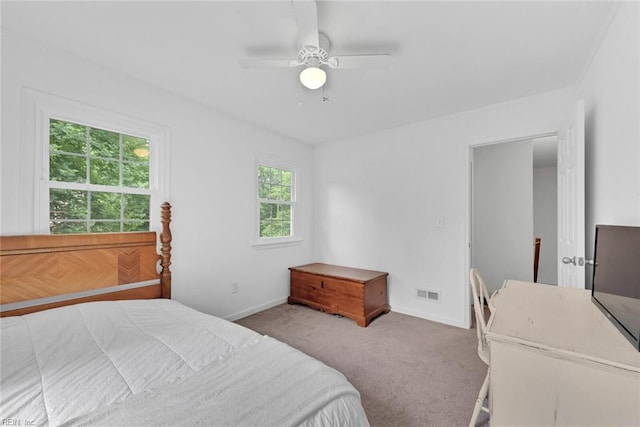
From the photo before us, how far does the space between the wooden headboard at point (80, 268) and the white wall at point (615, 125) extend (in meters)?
2.93

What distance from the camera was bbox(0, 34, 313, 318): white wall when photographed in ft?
5.64

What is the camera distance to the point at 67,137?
1.98m

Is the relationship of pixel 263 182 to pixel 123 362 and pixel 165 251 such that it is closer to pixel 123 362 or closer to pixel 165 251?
pixel 165 251

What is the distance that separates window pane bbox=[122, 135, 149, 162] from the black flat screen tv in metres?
3.09

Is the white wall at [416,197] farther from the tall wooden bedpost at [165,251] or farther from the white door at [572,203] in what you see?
the tall wooden bedpost at [165,251]

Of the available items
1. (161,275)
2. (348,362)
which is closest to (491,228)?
(348,362)

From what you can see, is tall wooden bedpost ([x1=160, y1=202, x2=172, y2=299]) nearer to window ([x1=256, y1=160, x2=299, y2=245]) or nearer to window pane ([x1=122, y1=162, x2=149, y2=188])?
window pane ([x1=122, y1=162, x2=149, y2=188])

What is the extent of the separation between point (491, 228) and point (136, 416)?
4281 millimetres

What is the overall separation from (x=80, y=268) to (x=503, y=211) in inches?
182

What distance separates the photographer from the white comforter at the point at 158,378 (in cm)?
84

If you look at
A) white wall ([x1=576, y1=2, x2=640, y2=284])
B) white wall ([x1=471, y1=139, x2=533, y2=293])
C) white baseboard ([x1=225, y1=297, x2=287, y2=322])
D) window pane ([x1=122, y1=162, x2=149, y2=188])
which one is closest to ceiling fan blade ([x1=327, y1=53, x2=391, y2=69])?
white wall ([x1=576, y1=2, x2=640, y2=284])

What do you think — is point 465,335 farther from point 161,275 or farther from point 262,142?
point 262,142

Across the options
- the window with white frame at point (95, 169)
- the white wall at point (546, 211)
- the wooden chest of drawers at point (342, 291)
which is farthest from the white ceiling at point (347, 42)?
the white wall at point (546, 211)

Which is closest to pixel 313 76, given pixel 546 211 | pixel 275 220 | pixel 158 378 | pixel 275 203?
pixel 158 378
